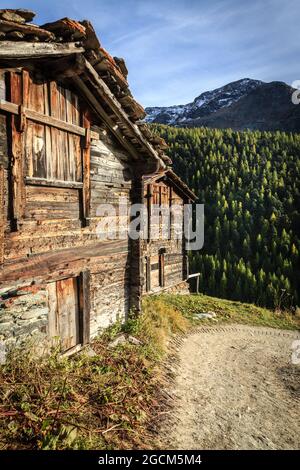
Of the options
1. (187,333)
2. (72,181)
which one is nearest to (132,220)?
(72,181)

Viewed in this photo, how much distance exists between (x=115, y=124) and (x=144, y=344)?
5.92m

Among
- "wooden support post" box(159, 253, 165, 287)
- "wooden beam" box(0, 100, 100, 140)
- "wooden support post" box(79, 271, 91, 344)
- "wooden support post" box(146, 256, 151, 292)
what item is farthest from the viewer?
"wooden support post" box(159, 253, 165, 287)

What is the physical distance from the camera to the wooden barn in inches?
192

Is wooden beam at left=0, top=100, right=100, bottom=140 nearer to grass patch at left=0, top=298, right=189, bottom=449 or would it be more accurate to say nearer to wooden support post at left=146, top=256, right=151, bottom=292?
grass patch at left=0, top=298, right=189, bottom=449

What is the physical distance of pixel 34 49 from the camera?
15.2 ft

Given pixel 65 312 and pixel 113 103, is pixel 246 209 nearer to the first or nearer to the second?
pixel 113 103

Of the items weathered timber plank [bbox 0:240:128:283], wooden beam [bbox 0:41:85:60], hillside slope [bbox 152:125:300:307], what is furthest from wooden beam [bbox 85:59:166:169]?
hillside slope [bbox 152:125:300:307]

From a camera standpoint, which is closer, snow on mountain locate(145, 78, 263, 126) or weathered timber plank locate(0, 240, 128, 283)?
weathered timber plank locate(0, 240, 128, 283)

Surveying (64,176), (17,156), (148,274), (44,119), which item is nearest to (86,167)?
(64,176)

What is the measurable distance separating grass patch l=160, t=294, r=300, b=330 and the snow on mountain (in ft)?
407

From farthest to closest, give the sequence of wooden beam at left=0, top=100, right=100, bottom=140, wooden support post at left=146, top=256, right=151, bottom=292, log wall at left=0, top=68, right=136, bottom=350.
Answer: wooden support post at left=146, top=256, right=151, bottom=292 → log wall at left=0, top=68, right=136, bottom=350 → wooden beam at left=0, top=100, right=100, bottom=140

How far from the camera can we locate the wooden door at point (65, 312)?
5930 millimetres

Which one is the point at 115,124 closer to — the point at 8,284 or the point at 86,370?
the point at 8,284
